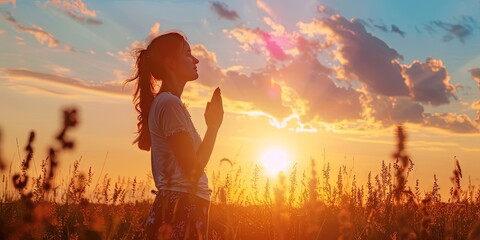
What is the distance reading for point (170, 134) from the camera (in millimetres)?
3359

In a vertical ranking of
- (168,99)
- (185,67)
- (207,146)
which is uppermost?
(185,67)

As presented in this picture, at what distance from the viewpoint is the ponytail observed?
13.2 ft

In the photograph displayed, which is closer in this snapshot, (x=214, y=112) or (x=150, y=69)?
(x=214, y=112)

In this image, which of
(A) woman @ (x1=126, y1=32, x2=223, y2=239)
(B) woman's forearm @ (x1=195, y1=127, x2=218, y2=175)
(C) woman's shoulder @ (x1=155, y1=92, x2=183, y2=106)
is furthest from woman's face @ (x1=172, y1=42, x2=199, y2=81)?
(B) woman's forearm @ (x1=195, y1=127, x2=218, y2=175)

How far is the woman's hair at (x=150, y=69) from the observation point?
4.02 m

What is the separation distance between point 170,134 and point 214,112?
0.35 metres

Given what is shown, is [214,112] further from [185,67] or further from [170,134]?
[185,67]

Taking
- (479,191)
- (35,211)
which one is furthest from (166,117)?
(479,191)

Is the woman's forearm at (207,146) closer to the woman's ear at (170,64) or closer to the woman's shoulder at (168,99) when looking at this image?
the woman's shoulder at (168,99)

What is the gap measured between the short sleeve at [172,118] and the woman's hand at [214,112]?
189mm

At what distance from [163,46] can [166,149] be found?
0.92 m

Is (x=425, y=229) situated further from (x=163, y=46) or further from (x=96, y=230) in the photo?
(x=163, y=46)

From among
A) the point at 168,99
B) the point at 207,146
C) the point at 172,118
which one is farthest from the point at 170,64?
the point at 207,146

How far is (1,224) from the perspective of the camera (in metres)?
1.19
